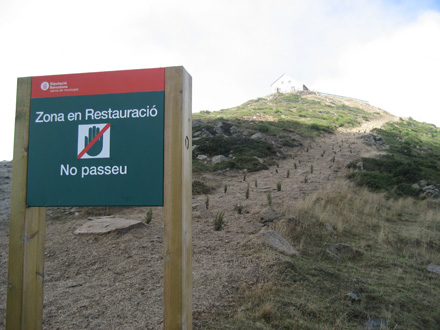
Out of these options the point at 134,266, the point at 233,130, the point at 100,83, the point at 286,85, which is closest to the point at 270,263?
the point at 134,266

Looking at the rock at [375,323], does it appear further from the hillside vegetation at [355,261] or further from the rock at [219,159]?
the rock at [219,159]

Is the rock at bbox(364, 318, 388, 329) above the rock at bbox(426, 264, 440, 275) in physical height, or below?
below

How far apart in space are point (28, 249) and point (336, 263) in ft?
13.6

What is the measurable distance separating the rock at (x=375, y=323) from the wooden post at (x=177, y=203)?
1995 millimetres

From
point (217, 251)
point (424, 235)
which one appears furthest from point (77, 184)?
point (424, 235)

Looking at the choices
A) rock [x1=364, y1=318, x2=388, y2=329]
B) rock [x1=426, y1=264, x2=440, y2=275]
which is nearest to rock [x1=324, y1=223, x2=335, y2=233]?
rock [x1=426, y1=264, x2=440, y2=275]

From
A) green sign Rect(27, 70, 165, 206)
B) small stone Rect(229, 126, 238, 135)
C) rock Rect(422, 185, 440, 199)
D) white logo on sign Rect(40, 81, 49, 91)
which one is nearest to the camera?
green sign Rect(27, 70, 165, 206)

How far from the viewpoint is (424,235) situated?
7066 mm

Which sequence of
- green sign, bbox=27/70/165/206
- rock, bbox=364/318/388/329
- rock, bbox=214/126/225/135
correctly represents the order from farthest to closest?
rock, bbox=214/126/225/135
rock, bbox=364/318/388/329
green sign, bbox=27/70/165/206

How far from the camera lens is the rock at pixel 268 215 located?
257 inches

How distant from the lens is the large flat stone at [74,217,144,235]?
18.8 ft

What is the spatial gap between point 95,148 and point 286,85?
6602cm

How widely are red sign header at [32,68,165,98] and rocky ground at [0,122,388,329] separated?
2.09m

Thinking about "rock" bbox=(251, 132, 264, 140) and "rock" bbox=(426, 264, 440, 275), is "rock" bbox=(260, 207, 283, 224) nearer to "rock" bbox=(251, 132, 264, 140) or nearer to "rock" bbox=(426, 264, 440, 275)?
"rock" bbox=(426, 264, 440, 275)
